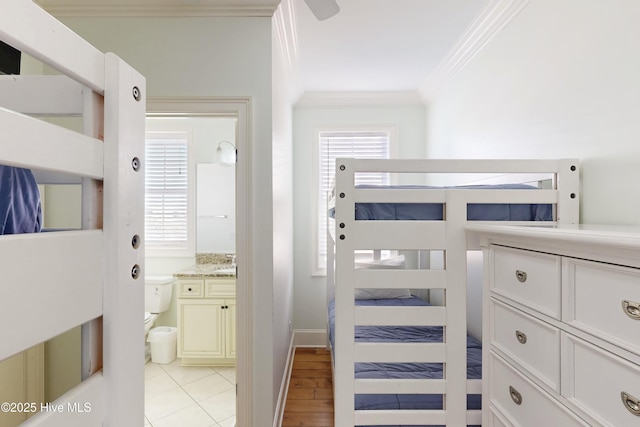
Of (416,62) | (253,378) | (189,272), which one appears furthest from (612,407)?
(189,272)

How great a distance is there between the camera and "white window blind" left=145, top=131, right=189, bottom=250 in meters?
3.44

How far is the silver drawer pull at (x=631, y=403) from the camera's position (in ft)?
2.21

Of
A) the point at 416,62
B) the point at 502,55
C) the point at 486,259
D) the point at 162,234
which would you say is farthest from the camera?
the point at 162,234

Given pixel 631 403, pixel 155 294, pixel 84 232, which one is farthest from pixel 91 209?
pixel 155 294

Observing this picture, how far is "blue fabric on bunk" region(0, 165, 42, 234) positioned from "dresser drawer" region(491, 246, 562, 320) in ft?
4.14

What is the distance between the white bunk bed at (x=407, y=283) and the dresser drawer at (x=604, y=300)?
0.56 metres

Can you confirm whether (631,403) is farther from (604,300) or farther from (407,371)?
(407,371)

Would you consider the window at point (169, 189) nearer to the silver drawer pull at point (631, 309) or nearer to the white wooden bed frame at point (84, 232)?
the white wooden bed frame at point (84, 232)

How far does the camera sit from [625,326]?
0.71 metres

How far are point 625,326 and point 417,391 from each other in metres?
0.93

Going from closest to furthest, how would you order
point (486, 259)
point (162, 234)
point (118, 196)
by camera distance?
1. point (118, 196)
2. point (486, 259)
3. point (162, 234)

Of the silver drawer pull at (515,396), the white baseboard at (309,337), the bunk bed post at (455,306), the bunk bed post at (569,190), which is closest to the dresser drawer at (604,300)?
the silver drawer pull at (515,396)

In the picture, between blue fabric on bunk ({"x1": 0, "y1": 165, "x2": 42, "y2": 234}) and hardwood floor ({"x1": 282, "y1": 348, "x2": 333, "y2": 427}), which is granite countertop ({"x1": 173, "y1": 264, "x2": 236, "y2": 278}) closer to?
hardwood floor ({"x1": 282, "y1": 348, "x2": 333, "y2": 427})

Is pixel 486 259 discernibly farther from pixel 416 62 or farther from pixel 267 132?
pixel 416 62
